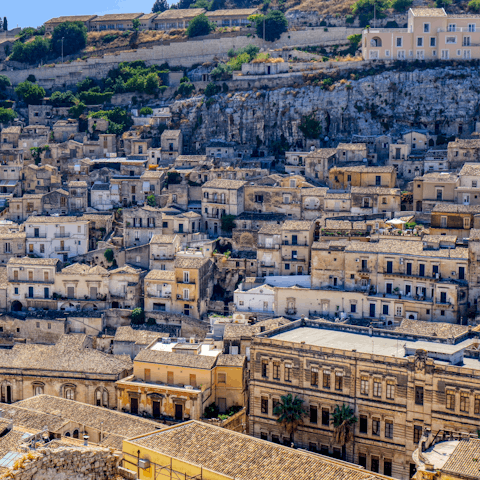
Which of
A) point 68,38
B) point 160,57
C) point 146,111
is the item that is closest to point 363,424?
point 146,111

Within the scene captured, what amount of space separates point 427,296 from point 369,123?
1441 inches

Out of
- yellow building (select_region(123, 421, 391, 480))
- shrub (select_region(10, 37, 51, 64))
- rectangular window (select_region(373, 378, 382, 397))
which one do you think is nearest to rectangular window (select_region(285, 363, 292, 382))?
rectangular window (select_region(373, 378, 382, 397))

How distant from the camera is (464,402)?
47.7 m

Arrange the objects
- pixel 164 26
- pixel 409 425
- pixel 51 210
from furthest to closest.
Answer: pixel 164 26 → pixel 51 210 → pixel 409 425

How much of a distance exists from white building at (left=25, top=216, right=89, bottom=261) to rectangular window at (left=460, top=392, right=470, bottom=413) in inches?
1564

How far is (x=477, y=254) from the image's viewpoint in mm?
64188

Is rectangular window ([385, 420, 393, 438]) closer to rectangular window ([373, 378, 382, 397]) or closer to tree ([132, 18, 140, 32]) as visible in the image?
rectangular window ([373, 378, 382, 397])

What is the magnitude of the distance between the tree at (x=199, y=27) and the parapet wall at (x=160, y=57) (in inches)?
136

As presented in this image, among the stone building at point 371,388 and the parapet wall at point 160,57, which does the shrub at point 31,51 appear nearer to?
the parapet wall at point 160,57

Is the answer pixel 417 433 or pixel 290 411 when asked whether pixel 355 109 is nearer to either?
pixel 290 411

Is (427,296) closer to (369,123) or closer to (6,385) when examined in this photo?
(6,385)

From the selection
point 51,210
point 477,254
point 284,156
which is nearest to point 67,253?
point 51,210

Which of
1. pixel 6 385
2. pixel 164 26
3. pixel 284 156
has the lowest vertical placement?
pixel 6 385

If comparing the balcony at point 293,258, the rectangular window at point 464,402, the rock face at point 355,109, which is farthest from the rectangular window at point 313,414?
the rock face at point 355,109
